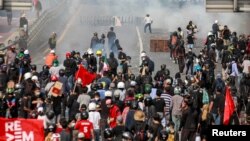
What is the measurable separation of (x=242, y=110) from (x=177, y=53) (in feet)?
33.7

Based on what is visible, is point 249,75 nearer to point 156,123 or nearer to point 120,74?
point 120,74

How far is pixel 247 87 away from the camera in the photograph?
28344 mm

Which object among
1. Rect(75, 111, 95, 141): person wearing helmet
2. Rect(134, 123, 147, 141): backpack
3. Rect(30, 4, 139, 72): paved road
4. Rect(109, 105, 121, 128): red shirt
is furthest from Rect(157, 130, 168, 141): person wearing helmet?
Rect(30, 4, 139, 72): paved road

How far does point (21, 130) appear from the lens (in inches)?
789

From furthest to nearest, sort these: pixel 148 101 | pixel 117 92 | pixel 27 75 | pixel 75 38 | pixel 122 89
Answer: pixel 75 38 → pixel 27 75 → pixel 122 89 → pixel 117 92 → pixel 148 101

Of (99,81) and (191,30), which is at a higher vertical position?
(191,30)

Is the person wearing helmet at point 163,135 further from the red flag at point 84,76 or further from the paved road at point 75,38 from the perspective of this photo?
the paved road at point 75,38

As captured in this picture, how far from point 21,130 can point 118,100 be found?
13.6 ft

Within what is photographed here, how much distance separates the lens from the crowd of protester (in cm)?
2128

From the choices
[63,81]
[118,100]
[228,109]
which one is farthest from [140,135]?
[63,81]

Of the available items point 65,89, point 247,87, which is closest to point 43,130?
point 65,89

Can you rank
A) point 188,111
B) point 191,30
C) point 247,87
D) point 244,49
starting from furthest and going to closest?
point 191,30
point 244,49
point 247,87
point 188,111

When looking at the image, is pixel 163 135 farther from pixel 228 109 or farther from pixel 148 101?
pixel 148 101

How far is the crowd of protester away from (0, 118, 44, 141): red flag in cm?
30
